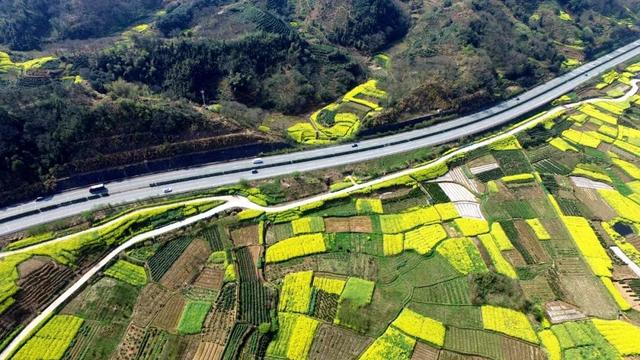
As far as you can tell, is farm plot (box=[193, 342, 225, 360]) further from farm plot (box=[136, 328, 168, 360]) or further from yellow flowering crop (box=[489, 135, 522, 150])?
yellow flowering crop (box=[489, 135, 522, 150])

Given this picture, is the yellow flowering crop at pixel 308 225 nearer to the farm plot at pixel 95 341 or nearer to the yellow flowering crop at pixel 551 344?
the farm plot at pixel 95 341

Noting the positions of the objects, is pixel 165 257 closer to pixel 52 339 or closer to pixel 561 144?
pixel 52 339

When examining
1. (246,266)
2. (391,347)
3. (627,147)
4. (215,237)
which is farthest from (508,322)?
(627,147)

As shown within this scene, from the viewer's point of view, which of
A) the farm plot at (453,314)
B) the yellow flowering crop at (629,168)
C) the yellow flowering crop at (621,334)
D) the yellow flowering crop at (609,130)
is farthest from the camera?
the yellow flowering crop at (609,130)

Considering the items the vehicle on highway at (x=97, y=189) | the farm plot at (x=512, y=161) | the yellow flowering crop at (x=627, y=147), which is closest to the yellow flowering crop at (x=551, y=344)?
the farm plot at (x=512, y=161)

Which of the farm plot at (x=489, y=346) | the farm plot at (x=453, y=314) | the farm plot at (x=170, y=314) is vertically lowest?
the farm plot at (x=170, y=314)

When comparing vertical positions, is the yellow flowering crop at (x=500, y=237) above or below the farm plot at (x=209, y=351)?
above

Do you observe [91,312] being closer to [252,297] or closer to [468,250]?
[252,297]
